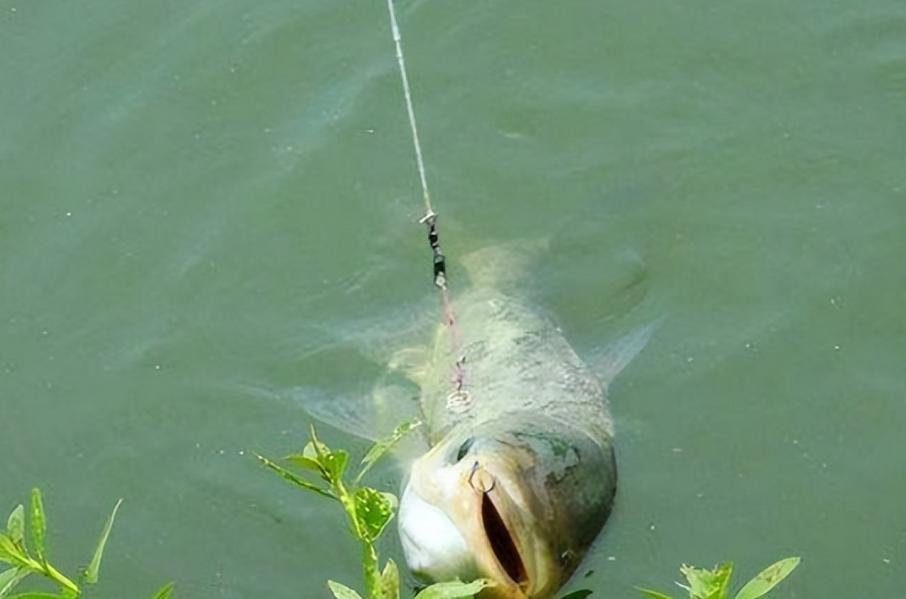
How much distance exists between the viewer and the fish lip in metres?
3.64

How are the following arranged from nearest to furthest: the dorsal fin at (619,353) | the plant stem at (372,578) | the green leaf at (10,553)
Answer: the green leaf at (10,553) → the plant stem at (372,578) → the dorsal fin at (619,353)

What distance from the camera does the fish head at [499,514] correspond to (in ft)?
11.9

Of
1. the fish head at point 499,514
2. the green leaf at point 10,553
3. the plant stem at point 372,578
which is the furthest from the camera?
the fish head at point 499,514

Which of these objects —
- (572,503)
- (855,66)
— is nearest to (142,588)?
(572,503)

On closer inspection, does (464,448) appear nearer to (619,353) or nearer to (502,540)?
(502,540)

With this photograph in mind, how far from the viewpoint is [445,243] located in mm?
5457

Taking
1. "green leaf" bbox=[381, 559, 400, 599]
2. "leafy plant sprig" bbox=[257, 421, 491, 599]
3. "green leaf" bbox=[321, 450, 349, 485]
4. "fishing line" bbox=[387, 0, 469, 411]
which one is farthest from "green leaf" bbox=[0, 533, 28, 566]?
"fishing line" bbox=[387, 0, 469, 411]

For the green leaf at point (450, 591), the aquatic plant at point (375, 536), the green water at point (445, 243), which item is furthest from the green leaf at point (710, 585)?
the green water at point (445, 243)

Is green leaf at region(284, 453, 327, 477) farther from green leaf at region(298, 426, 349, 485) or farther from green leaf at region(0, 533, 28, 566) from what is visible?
green leaf at region(0, 533, 28, 566)

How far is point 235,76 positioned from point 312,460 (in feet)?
9.82

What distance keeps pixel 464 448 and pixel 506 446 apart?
0.12m

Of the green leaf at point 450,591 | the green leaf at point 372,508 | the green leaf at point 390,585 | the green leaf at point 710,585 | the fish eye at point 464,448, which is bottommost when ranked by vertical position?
the fish eye at point 464,448

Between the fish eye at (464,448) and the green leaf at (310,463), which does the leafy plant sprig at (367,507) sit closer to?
the green leaf at (310,463)

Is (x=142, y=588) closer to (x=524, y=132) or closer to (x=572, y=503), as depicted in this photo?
(x=572, y=503)
